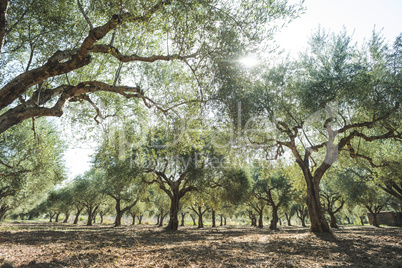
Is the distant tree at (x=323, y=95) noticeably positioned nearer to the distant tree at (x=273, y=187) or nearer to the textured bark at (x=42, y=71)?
the textured bark at (x=42, y=71)

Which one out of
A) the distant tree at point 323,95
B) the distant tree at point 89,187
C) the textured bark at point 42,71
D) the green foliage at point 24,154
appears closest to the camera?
the textured bark at point 42,71

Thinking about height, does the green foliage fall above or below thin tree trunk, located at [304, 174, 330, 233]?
above

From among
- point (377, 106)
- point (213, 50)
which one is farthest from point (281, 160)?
point (213, 50)

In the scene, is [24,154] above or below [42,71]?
below

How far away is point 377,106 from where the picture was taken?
11.9m

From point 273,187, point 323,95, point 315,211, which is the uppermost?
point 323,95

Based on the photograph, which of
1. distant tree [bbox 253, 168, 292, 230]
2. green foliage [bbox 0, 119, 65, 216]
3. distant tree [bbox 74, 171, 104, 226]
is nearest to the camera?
green foliage [bbox 0, 119, 65, 216]

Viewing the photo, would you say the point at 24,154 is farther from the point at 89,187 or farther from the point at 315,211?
the point at 315,211

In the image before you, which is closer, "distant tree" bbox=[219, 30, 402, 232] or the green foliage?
"distant tree" bbox=[219, 30, 402, 232]

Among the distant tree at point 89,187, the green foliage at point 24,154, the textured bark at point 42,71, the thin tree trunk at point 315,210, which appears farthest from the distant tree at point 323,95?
the distant tree at point 89,187

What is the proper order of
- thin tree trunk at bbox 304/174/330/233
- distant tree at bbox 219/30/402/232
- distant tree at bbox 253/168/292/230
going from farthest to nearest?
1. distant tree at bbox 253/168/292/230
2. thin tree trunk at bbox 304/174/330/233
3. distant tree at bbox 219/30/402/232

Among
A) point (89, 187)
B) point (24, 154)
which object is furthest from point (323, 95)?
point (89, 187)

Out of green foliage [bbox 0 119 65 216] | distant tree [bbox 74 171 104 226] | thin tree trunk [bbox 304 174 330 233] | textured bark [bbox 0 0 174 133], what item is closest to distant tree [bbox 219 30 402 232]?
thin tree trunk [bbox 304 174 330 233]

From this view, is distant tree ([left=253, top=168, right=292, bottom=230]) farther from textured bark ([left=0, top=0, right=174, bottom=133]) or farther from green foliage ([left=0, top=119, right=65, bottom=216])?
textured bark ([left=0, top=0, right=174, bottom=133])
